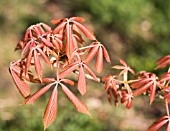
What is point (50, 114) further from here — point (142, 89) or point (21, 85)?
point (142, 89)

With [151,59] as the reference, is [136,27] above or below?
above

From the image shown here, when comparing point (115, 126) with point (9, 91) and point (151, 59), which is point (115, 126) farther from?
point (9, 91)

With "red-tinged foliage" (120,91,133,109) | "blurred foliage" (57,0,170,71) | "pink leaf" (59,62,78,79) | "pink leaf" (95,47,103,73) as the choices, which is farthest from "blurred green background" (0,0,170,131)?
"pink leaf" (59,62,78,79)

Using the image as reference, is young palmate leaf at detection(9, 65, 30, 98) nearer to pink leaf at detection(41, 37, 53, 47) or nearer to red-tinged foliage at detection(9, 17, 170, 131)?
red-tinged foliage at detection(9, 17, 170, 131)

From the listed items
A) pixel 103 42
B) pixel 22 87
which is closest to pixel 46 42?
pixel 22 87

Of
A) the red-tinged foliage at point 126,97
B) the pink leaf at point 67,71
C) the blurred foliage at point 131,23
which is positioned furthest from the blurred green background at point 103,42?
the pink leaf at point 67,71

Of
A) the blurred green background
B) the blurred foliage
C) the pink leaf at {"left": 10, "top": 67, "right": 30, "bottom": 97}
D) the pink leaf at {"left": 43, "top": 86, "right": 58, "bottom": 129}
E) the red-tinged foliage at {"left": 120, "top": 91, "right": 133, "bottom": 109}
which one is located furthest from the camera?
the blurred foliage

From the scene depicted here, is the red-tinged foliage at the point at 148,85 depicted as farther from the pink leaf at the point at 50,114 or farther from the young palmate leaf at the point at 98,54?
the pink leaf at the point at 50,114

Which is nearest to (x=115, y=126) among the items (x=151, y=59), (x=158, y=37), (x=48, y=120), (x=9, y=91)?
(x=151, y=59)
